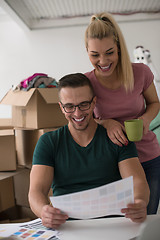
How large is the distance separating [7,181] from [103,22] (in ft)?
5.95

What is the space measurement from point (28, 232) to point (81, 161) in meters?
0.41

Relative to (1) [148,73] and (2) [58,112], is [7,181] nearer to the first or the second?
(2) [58,112]

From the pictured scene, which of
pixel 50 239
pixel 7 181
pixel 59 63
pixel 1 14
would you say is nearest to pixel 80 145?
pixel 50 239

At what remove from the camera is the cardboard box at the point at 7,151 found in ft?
7.62

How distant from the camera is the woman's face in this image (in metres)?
1.29

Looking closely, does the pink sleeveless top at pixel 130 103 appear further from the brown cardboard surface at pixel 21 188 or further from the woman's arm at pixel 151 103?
the brown cardboard surface at pixel 21 188

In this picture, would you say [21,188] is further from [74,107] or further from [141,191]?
[141,191]

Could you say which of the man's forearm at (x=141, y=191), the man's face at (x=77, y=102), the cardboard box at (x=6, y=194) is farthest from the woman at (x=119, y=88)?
the cardboard box at (x=6, y=194)

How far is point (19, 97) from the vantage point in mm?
2307

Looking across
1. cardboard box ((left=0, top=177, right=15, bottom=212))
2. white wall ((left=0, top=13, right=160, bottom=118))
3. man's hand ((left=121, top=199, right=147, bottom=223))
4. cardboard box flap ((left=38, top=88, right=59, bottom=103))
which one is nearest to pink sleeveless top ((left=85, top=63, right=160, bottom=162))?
man's hand ((left=121, top=199, right=147, bottom=223))

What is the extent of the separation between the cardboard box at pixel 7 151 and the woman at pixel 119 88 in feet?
3.64

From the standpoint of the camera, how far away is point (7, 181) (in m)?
2.54

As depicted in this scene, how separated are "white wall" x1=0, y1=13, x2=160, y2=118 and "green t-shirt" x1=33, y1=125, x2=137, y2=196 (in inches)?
139

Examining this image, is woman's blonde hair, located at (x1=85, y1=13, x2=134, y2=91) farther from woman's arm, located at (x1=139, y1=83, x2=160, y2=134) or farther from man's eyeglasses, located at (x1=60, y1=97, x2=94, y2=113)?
man's eyeglasses, located at (x1=60, y1=97, x2=94, y2=113)
